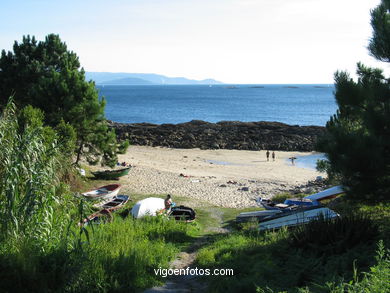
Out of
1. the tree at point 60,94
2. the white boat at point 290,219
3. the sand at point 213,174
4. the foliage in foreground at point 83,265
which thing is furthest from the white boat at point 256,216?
the tree at point 60,94

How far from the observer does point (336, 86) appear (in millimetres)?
10828

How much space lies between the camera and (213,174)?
99.9ft

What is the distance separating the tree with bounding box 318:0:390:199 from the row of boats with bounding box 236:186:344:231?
0.82m

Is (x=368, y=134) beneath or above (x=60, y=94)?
beneath

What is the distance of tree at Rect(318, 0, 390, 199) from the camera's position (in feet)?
31.6

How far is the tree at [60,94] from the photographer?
69.9 feet

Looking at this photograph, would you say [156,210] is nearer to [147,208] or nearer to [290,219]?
[147,208]

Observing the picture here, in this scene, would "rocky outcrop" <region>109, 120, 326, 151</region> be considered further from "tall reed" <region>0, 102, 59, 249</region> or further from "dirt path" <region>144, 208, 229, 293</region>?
"tall reed" <region>0, 102, 59, 249</region>

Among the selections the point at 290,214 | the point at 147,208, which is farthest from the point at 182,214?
the point at 290,214

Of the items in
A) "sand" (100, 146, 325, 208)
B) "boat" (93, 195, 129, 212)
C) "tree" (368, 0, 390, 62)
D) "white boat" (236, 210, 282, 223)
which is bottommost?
"sand" (100, 146, 325, 208)

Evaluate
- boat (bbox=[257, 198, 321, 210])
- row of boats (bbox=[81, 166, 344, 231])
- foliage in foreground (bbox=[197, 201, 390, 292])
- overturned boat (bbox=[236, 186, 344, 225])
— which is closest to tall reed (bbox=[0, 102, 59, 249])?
row of boats (bbox=[81, 166, 344, 231])

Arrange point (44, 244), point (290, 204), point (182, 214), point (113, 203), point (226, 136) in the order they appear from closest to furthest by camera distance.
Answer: point (44, 244) < point (182, 214) < point (290, 204) < point (113, 203) < point (226, 136)

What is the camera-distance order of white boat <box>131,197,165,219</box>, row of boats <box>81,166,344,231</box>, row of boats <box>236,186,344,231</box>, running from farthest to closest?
→ white boat <box>131,197,165,219</box>
row of boats <box>81,166,344,231</box>
row of boats <box>236,186,344,231</box>

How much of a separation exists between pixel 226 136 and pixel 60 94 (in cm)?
3350
